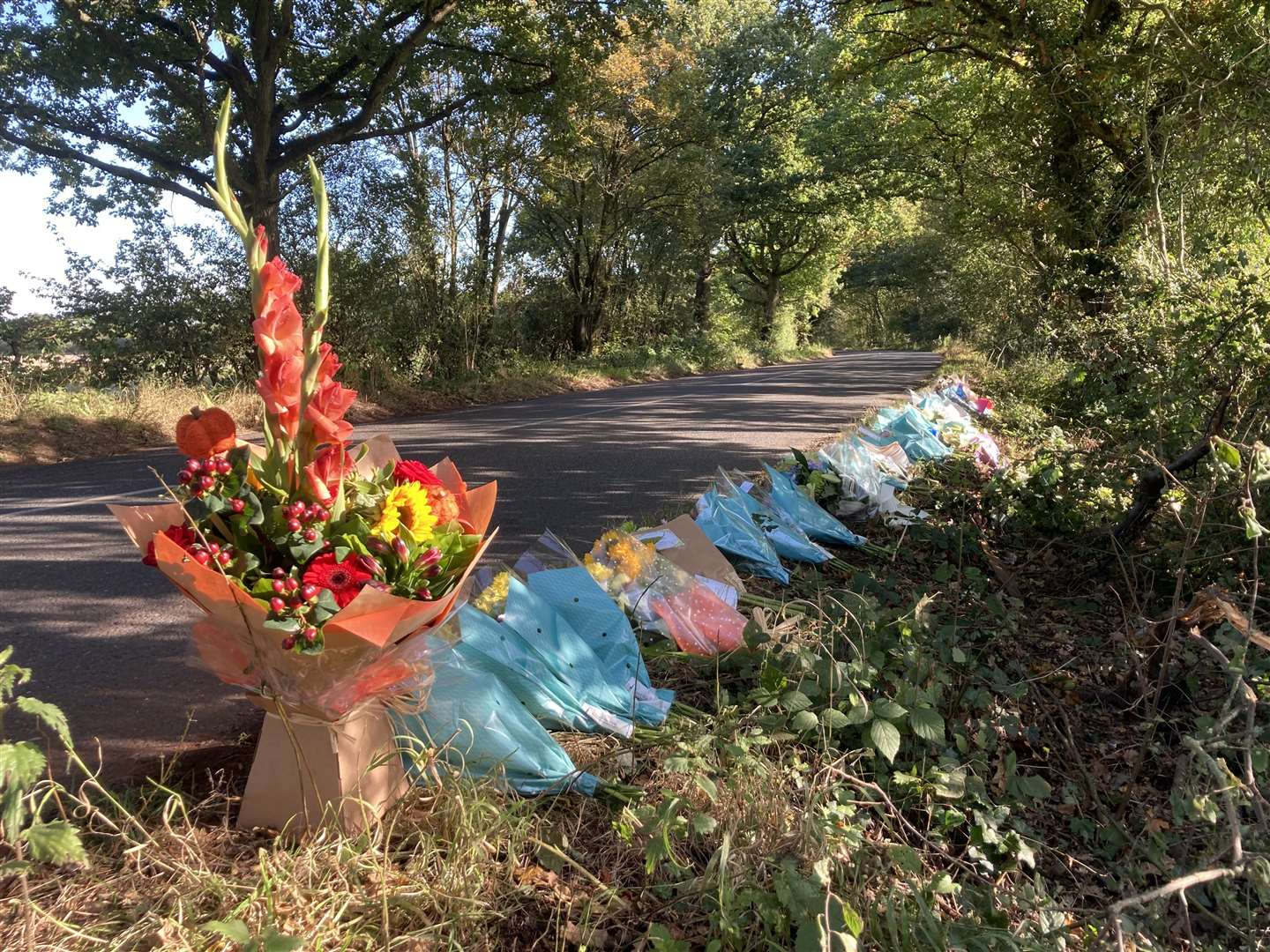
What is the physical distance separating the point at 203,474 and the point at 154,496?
5152mm

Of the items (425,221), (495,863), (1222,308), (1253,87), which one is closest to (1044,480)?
(1222,308)

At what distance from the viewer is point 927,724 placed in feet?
7.98

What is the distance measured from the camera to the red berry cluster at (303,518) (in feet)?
5.60

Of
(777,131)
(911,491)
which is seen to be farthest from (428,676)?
(777,131)

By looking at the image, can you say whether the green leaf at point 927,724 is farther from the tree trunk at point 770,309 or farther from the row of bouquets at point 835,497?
the tree trunk at point 770,309

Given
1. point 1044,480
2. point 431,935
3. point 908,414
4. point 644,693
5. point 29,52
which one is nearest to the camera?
point 431,935

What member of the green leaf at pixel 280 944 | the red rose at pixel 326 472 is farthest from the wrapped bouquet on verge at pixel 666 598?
the green leaf at pixel 280 944

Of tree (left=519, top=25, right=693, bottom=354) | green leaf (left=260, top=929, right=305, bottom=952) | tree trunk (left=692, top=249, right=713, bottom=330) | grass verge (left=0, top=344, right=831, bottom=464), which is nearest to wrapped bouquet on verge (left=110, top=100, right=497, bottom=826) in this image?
green leaf (left=260, top=929, right=305, bottom=952)

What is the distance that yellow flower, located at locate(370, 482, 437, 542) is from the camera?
5.90ft

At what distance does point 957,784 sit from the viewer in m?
2.39

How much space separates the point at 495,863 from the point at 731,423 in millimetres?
9326

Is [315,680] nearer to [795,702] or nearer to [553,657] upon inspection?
[553,657]

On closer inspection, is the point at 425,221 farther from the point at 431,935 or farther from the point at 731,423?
the point at 431,935

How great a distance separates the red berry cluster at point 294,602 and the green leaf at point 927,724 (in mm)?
1841
